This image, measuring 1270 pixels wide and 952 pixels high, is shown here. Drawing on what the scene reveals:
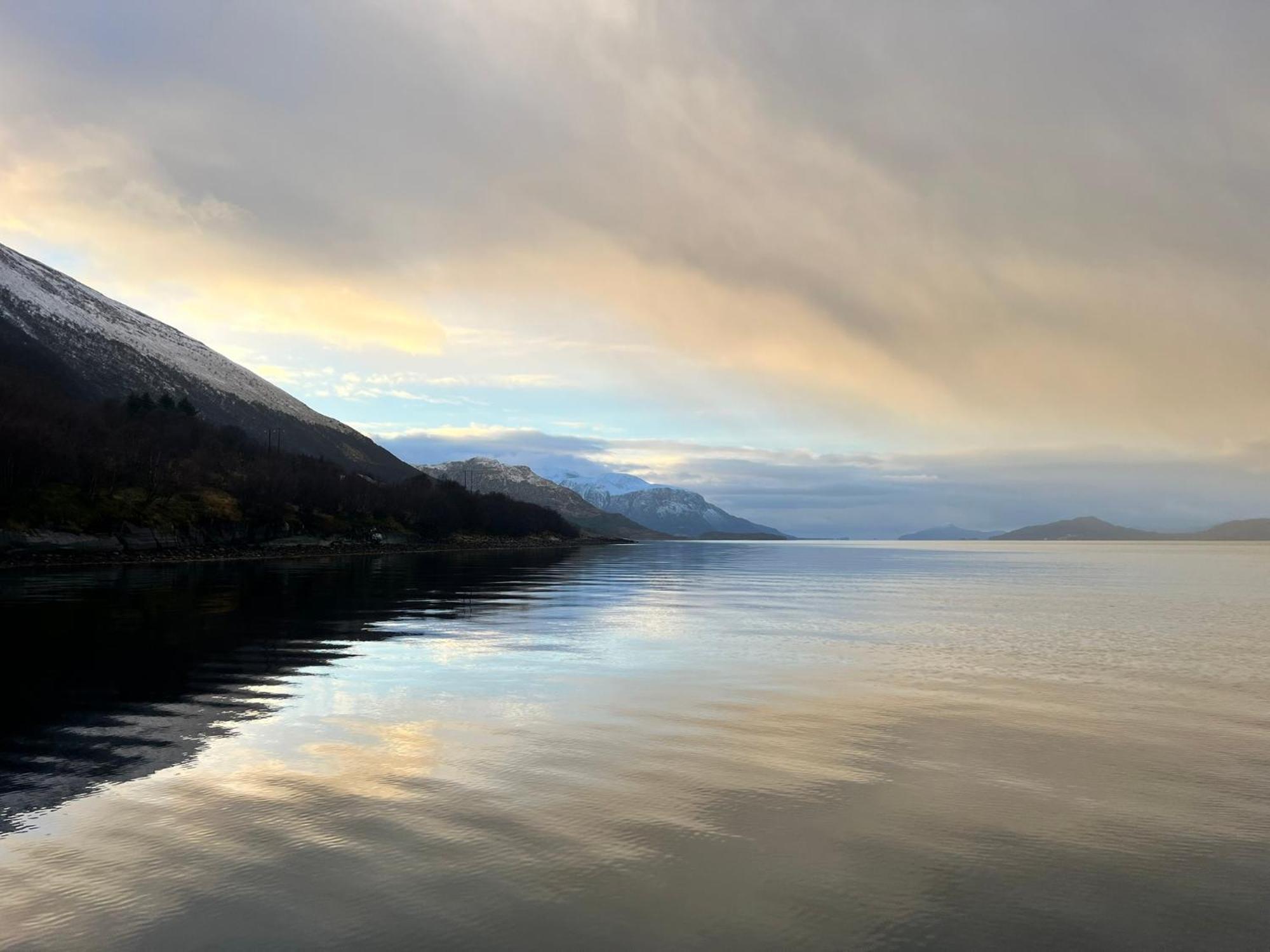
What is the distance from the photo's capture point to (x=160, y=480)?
112m

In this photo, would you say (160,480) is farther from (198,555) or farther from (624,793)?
(624,793)

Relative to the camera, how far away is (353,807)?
11141 mm

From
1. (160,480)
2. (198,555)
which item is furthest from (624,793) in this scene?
(160,480)

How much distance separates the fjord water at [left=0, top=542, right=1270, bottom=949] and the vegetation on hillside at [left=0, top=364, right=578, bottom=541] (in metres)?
73.7

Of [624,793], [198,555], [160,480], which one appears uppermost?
[160,480]

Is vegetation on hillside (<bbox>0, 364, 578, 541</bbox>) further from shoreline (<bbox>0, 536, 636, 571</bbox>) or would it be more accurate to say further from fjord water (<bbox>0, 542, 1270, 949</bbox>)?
fjord water (<bbox>0, 542, 1270, 949</bbox>)

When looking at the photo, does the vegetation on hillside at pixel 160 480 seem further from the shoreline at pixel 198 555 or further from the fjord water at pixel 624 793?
the fjord water at pixel 624 793

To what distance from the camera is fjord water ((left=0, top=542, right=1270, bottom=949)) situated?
7.90 metres

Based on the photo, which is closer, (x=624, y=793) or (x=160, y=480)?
(x=624, y=793)

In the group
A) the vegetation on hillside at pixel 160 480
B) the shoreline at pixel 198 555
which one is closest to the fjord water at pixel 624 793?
the shoreline at pixel 198 555

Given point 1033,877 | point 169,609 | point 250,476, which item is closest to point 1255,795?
point 1033,877

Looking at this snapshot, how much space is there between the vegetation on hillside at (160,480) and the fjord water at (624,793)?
73715 mm

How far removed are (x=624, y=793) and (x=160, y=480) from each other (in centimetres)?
12117

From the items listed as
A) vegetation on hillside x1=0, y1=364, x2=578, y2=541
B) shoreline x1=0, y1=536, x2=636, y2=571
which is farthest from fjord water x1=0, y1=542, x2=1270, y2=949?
vegetation on hillside x1=0, y1=364, x2=578, y2=541
